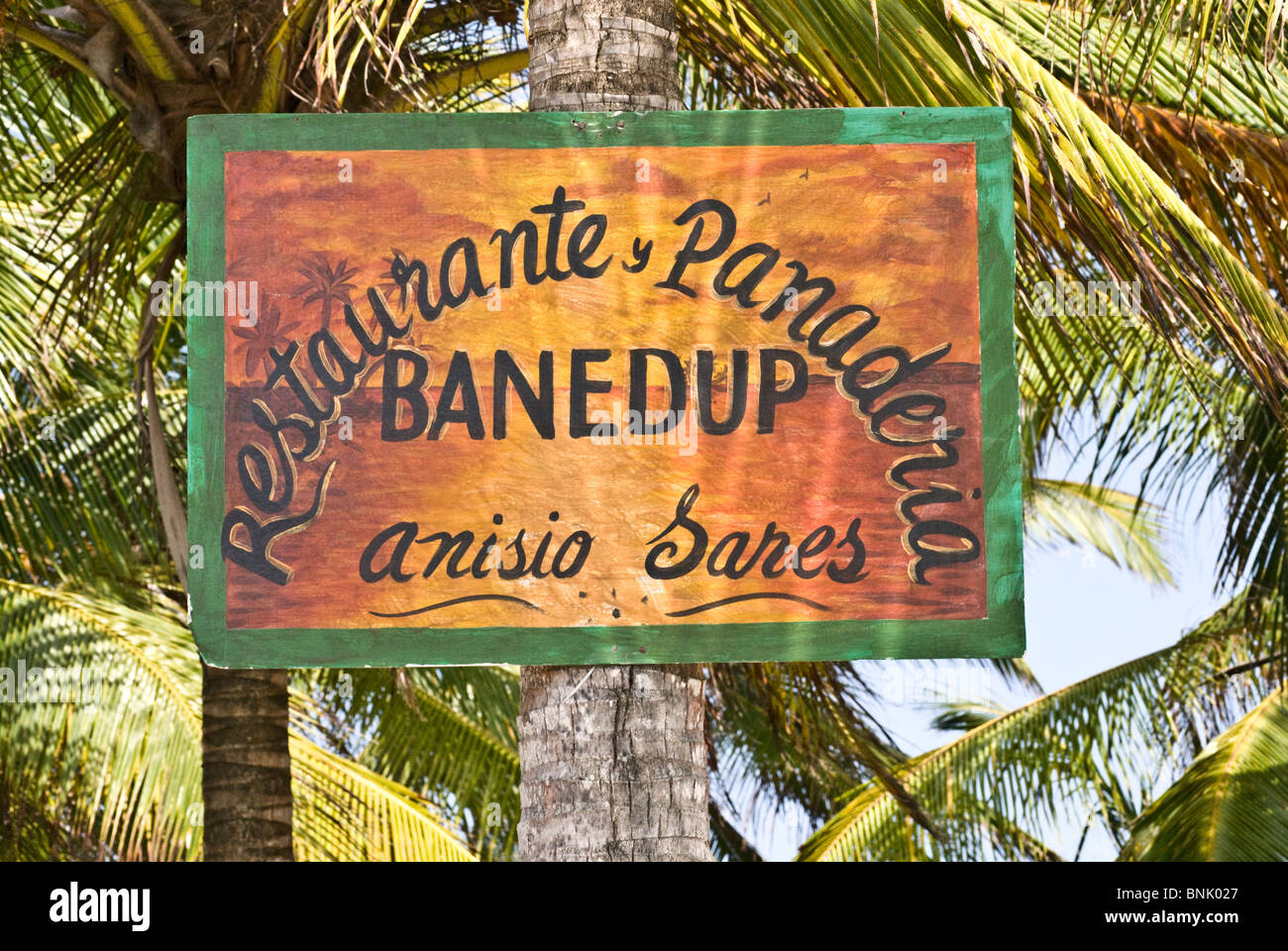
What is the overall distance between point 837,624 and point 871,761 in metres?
4.12

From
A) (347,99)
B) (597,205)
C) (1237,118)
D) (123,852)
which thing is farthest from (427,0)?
(123,852)

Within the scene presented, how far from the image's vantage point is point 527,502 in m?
2.62

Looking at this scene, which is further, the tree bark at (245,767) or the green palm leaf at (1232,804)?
the green palm leaf at (1232,804)

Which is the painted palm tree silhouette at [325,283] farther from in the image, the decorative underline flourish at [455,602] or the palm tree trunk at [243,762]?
the palm tree trunk at [243,762]

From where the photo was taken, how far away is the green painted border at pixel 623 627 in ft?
8.46

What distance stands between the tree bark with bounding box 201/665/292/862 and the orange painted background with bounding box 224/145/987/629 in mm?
2602

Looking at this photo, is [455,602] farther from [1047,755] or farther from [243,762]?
[1047,755]

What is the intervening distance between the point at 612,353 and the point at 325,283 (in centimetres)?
61

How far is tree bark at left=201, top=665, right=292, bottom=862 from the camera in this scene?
4.92 m

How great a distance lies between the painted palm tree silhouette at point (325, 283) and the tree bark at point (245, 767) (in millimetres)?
2663

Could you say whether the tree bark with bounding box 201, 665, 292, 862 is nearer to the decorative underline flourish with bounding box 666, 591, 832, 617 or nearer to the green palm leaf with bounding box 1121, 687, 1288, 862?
the decorative underline flourish with bounding box 666, 591, 832, 617

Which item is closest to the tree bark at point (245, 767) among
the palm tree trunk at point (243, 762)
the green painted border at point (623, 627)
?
the palm tree trunk at point (243, 762)

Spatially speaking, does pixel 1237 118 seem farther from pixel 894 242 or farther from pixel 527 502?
pixel 527 502

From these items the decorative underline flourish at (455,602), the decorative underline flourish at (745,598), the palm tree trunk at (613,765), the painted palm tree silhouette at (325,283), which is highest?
the painted palm tree silhouette at (325,283)
